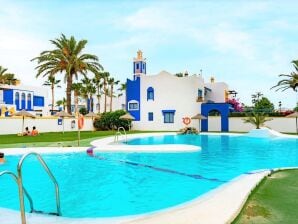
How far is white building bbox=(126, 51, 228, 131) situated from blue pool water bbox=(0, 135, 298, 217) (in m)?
24.6

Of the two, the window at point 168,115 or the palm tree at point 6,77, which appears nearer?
the window at point 168,115

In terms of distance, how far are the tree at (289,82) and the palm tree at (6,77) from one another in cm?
3592

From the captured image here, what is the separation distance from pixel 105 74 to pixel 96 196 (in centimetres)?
5686

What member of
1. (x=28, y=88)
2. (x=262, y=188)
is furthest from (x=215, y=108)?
(x=262, y=188)

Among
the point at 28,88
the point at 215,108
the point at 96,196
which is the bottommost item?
the point at 96,196

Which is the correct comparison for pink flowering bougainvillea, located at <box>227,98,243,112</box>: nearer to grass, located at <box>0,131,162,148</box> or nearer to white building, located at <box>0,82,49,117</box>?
grass, located at <box>0,131,162,148</box>

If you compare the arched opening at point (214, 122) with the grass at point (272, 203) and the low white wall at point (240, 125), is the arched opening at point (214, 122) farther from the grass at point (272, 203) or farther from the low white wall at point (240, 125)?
the grass at point (272, 203)

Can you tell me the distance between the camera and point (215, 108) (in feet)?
138

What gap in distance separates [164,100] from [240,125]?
30.2 ft

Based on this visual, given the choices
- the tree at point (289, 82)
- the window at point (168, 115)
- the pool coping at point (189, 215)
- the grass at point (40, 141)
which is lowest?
the pool coping at point (189, 215)

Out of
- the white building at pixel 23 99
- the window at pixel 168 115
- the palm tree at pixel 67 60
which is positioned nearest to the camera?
the palm tree at pixel 67 60

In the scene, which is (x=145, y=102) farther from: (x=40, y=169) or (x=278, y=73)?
(x=40, y=169)

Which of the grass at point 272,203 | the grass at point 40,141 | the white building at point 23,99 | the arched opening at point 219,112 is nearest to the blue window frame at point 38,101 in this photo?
the white building at point 23,99

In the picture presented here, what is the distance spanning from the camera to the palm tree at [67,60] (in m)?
36.3
